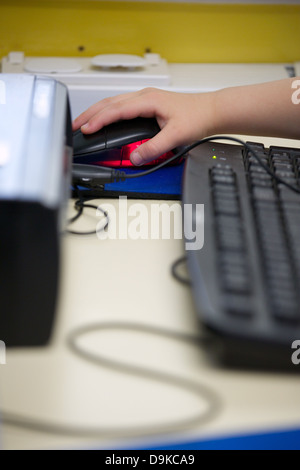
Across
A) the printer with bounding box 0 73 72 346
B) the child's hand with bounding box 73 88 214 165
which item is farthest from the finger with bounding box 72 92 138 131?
the printer with bounding box 0 73 72 346

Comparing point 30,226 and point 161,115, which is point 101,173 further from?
point 30,226

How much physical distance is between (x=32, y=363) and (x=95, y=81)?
2.17 feet

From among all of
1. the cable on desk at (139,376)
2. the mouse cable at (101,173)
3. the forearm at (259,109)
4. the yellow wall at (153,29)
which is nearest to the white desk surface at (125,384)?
the cable on desk at (139,376)

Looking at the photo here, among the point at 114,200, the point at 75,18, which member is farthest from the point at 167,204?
the point at 75,18

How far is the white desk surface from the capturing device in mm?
291

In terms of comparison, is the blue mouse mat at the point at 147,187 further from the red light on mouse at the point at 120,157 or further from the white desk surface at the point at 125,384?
the white desk surface at the point at 125,384

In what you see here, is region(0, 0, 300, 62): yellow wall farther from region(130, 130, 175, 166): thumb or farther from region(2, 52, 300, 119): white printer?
region(130, 130, 175, 166): thumb

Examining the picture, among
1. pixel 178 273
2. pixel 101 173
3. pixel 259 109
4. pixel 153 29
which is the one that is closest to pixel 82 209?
pixel 101 173

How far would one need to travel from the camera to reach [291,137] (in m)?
0.64

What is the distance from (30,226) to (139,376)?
12 centimetres

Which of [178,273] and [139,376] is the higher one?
[178,273]

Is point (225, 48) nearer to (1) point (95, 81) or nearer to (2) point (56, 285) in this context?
(1) point (95, 81)

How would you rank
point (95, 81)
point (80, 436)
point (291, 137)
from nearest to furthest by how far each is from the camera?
point (80, 436), point (291, 137), point (95, 81)

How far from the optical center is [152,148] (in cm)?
57
